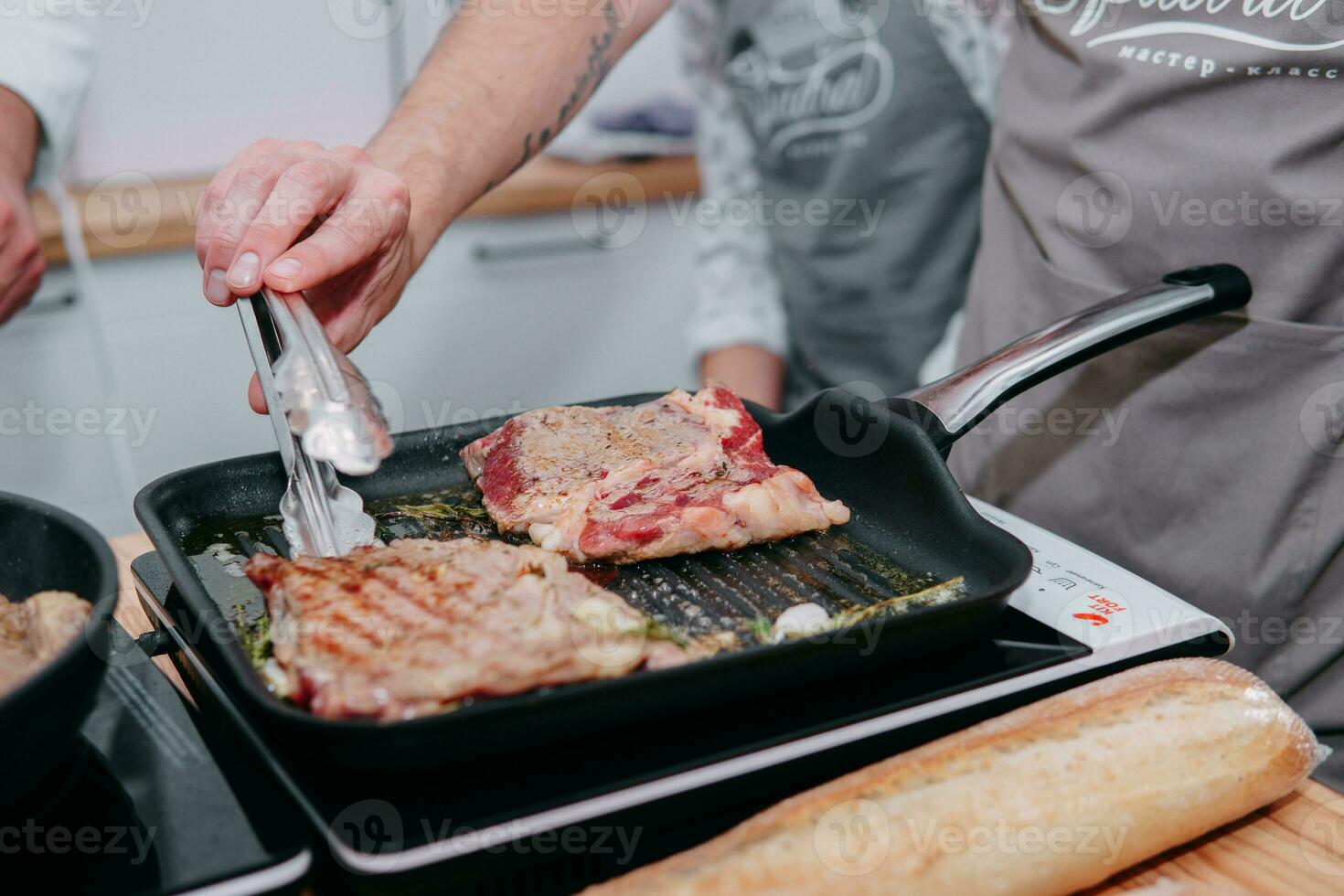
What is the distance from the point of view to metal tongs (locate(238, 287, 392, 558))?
1055 mm

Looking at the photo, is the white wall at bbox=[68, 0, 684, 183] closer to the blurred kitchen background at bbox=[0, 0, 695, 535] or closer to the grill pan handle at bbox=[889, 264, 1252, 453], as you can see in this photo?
the blurred kitchen background at bbox=[0, 0, 695, 535]

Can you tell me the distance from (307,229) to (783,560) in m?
0.76

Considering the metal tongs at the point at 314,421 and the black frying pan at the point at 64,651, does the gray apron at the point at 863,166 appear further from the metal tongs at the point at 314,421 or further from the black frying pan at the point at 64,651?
the black frying pan at the point at 64,651

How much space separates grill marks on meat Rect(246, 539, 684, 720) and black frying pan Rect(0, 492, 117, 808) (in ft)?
0.51

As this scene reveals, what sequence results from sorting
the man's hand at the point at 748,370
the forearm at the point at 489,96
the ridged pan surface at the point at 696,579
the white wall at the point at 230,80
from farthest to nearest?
the white wall at the point at 230,80 → the man's hand at the point at 748,370 → the forearm at the point at 489,96 → the ridged pan surface at the point at 696,579

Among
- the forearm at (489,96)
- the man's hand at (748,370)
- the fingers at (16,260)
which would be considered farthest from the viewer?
the man's hand at (748,370)

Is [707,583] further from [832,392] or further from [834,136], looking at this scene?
[834,136]

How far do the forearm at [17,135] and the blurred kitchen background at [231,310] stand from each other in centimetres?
116

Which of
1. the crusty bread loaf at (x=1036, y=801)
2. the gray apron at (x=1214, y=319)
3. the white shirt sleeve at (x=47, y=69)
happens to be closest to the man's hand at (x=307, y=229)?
the white shirt sleeve at (x=47, y=69)

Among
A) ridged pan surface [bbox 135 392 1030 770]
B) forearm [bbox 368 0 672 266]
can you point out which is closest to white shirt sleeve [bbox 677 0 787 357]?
forearm [bbox 368 0 672 266]

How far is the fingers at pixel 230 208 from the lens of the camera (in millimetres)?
1308

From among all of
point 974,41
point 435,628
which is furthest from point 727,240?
point 435,628

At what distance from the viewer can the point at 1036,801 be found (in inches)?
37.7

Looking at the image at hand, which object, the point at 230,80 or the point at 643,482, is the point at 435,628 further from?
the point at 230,80
